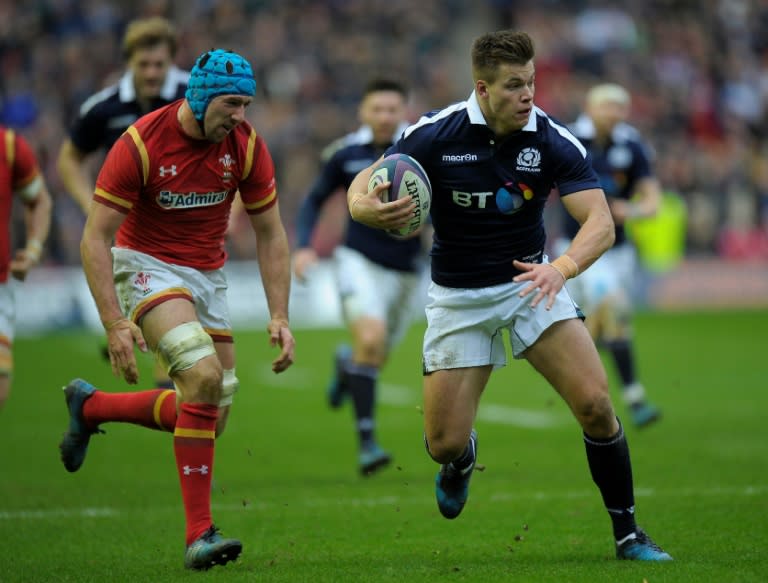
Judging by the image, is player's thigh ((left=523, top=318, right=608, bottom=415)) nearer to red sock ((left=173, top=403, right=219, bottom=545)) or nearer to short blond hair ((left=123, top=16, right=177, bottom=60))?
red sock ((left=173, top=403, right=219, bottom=545))

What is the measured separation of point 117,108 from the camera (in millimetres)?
9023

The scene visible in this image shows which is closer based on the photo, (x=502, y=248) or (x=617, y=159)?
(x=502, y=248)

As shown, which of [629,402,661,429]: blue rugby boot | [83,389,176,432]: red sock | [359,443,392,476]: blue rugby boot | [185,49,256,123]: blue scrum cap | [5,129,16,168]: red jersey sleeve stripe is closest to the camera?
[185,49,256,123]: blue scrum cap

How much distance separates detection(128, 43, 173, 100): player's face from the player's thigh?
3.79 metres

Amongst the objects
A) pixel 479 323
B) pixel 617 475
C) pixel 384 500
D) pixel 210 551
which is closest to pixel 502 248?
pixel 479 323

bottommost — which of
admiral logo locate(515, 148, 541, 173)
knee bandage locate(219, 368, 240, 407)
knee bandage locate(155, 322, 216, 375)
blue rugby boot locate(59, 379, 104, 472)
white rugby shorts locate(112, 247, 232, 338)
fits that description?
blue rugby boot locate(59, 379, 104, 472)

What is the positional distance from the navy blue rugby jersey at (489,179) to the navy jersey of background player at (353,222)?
365 centimetres

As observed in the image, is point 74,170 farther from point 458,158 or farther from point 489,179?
point 489,179

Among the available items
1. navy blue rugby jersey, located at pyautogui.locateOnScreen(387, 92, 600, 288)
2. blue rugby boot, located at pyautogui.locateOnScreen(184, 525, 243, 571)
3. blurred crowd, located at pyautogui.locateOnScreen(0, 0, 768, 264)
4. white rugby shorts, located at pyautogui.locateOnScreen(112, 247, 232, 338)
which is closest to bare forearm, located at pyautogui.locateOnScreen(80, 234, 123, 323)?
white rugby shorts, located at pyautogui.locateOnScreen(112, 247, 232, 338)

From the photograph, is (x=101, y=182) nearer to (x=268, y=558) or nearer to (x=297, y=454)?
(x=268, y=558)

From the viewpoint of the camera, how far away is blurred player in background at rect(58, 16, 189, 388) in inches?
349

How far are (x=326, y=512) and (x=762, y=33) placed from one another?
2518 centimetres

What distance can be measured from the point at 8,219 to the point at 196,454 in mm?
2714

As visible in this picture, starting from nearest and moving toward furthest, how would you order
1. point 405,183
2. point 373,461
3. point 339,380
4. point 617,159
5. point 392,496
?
point 405,183
point 392,496
point 373,461
point 339,380
point 617,159
